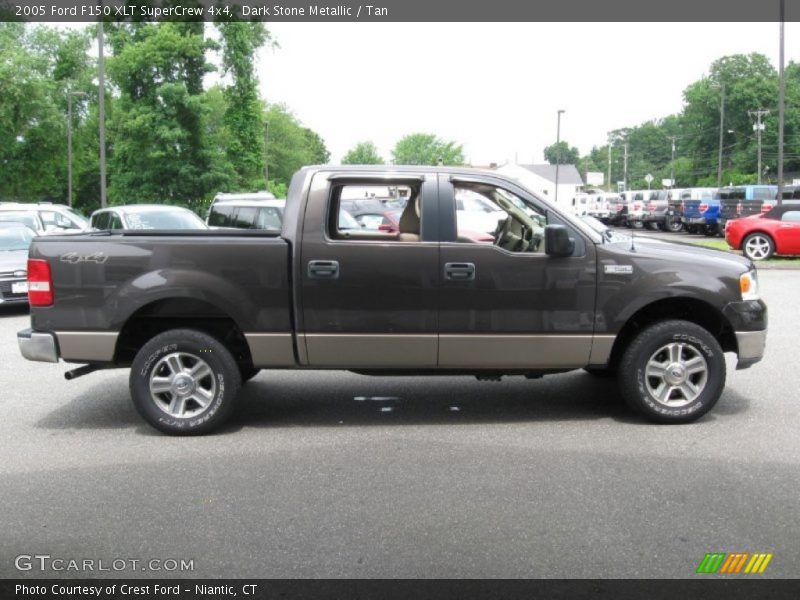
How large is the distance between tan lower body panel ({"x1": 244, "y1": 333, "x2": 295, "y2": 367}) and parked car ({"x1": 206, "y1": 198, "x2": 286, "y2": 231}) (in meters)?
11.0

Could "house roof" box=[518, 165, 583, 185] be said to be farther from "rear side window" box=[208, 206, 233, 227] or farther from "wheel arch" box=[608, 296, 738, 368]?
"wheel arch" box=[608, 296, 738, 368]

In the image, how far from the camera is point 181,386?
6215 mm

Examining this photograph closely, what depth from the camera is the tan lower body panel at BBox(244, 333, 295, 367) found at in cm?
621

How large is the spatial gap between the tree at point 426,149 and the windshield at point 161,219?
120220 millimetres

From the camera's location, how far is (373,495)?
492cm

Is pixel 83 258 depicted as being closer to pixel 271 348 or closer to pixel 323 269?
pixel 271 348

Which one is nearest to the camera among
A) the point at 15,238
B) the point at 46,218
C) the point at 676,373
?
the point at 676,373

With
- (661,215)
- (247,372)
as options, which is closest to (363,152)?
(661,215)

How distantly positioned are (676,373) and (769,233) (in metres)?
16.2

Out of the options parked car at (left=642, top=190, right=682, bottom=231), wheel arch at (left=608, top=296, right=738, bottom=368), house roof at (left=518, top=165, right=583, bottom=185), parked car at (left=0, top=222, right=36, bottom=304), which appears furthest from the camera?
house roof at (left=518, top=165, right=583, bottom=185)

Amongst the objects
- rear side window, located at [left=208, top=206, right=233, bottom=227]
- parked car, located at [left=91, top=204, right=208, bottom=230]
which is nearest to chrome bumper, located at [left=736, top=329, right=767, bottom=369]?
parked car, located at [left=91, top=204, right=208, bottom=230]

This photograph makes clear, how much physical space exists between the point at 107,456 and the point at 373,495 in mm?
2066
